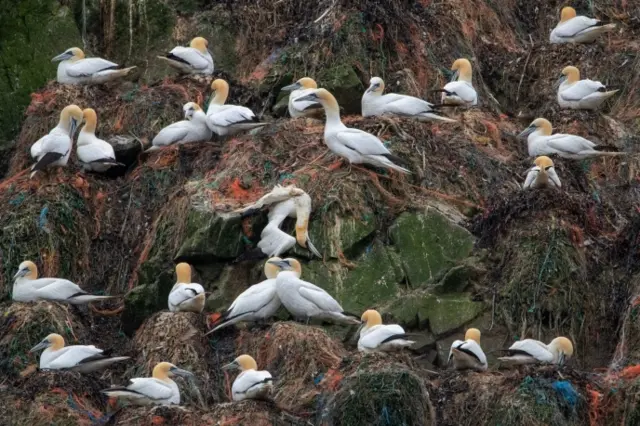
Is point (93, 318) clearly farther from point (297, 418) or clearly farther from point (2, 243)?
point (297, 418)

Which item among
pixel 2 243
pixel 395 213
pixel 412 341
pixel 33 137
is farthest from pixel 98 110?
pixel 412 341

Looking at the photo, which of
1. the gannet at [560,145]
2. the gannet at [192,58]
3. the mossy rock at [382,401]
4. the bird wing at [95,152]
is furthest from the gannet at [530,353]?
the gannet at [192,58]

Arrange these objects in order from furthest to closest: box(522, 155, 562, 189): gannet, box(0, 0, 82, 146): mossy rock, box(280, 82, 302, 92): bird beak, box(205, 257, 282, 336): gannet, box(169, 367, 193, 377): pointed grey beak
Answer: box(0, 0, 82, 146): mossy rock < box(280, 82, 302, 92): bird beak < box(522, 155, 562, 189): gannet < box(205, 257, 282, 336): gannet < box(169, 367, 193, 377): pointed grey beak

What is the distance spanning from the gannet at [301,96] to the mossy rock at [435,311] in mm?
3691

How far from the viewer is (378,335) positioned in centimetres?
2398

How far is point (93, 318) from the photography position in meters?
27.3

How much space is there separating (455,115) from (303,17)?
3.28 meters

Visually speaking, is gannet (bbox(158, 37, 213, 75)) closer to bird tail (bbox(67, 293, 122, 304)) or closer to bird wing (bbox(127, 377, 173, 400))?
bird tail (bbox(67, 293, 122, 304))

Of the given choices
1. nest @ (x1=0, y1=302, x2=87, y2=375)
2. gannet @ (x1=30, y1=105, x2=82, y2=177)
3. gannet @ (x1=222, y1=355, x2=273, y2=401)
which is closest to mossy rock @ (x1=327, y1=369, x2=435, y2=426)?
gannet @ (x1=222, y1=355, x2=273, y2=401)

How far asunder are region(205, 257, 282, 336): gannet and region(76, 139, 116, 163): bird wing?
4004 millimetres

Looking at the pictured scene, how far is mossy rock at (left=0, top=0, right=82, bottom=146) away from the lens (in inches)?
1248

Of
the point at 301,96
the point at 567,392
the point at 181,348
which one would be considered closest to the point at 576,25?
the point at 301,96

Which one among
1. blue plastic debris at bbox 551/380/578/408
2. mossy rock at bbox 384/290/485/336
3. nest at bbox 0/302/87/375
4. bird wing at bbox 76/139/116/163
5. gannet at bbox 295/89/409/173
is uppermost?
gannet at bbox 295/89/409/173

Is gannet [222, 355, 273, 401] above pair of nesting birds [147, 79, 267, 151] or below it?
above
